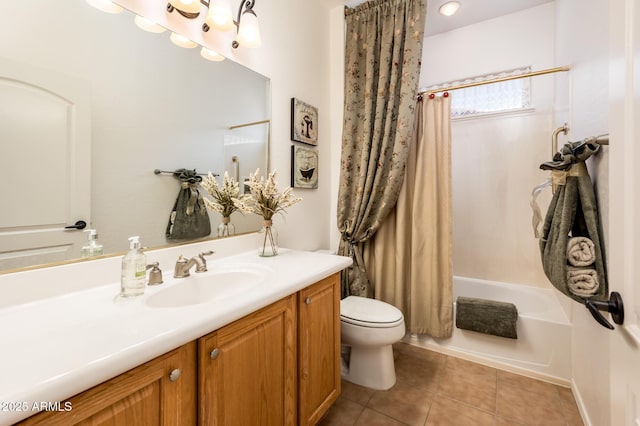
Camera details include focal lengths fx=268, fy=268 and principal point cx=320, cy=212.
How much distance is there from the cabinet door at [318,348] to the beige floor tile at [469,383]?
0.77 meters

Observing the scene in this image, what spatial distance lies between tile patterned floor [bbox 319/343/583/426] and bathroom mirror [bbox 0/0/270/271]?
127cm

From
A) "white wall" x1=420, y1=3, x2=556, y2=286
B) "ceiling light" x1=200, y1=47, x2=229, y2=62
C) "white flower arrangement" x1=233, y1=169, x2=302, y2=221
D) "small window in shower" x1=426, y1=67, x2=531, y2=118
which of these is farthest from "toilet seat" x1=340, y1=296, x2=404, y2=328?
"small window in shower" x1=426, y1=67, x2=531, y2=118

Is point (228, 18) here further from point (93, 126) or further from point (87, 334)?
point (87, 334)

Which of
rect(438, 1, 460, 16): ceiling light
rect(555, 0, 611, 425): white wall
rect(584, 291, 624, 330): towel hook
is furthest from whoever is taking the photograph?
rect(438, 1, 460, 16): ceiling light

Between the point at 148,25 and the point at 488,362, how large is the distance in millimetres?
2731

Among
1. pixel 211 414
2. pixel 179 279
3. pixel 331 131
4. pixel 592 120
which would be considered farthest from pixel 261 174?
pixel 592 120

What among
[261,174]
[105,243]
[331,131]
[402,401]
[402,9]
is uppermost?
[402,9]

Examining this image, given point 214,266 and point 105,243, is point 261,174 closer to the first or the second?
point 214,266

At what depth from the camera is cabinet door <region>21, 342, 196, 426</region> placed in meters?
0.52

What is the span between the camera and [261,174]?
167 cm

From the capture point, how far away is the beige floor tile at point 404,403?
4.70 ft

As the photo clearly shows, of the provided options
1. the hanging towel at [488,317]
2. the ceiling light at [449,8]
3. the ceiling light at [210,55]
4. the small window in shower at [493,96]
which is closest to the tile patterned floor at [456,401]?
the hanging towel at [488,317]

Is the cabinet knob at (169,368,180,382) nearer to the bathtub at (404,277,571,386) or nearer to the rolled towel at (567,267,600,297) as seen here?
the rolled towel at (567,267,600,297)

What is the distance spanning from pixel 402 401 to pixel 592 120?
1748 mm
